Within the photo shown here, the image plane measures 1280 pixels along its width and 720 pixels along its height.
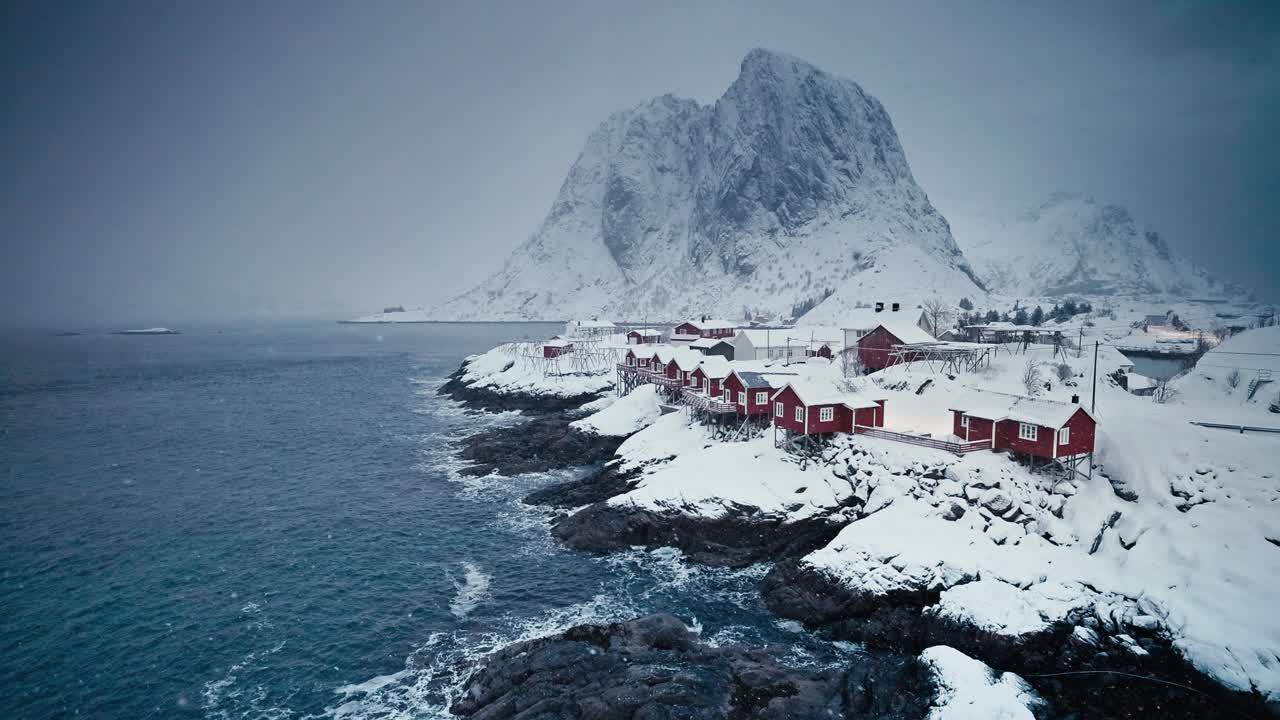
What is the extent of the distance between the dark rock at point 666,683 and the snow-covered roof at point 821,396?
20.2 m

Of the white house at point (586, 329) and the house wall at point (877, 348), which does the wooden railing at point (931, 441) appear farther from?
the white house at point (586, 329)

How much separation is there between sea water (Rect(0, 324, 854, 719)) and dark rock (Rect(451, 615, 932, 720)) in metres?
2.58

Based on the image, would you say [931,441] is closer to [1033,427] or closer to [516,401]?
[1033,427]

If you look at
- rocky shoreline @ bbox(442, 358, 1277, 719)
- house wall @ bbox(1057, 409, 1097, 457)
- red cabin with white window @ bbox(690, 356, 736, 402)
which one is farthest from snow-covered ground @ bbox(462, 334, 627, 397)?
house wall @ bbox(1057, 409, 1097, 457)

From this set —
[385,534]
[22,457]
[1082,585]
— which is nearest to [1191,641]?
[1082,585]

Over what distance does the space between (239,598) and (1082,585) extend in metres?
43.3

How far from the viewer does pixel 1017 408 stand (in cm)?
3897

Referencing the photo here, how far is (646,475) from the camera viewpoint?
4775 centimetres

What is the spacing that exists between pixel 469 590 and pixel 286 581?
36.7 ft

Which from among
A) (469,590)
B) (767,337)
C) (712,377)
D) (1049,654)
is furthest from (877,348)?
(469,590)

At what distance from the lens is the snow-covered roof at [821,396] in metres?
43.7

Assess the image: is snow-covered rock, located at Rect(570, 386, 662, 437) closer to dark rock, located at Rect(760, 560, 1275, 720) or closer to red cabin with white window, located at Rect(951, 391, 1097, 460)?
red cabin with white window, located at Rect(951, 391, 1097, 460)

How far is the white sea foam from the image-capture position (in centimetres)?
3158

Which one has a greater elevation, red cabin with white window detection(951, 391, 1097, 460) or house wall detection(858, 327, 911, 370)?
house wall detection(858, 327, 911, 370)
